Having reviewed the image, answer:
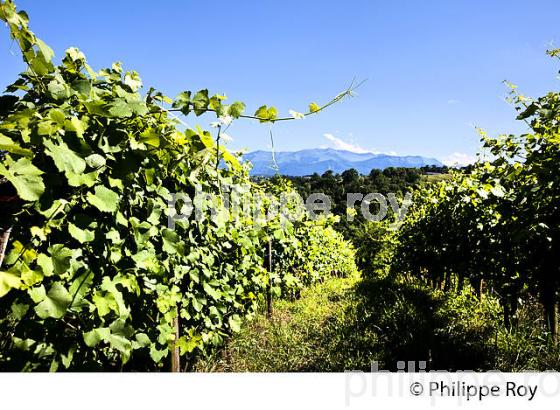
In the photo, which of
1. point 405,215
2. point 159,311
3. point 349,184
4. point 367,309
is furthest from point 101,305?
point 349,184

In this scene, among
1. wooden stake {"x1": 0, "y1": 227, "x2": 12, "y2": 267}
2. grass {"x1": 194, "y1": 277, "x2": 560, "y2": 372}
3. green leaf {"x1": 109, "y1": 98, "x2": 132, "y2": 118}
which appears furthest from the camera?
grass {"x1": 194, "y1": 277, "x2": 560, "y2": 372}

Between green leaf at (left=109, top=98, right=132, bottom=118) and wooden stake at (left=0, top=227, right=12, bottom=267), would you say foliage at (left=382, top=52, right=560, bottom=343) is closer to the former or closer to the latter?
green leaf at (left=109, top=98, right=132, bottom=118)

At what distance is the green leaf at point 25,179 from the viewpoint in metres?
1.10

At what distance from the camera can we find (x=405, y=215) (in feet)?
37.6

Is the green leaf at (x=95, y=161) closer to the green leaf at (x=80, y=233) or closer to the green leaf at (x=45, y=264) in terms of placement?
the green leaf at (x=80, y=233)

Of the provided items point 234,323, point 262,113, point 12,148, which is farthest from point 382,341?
point 12,148

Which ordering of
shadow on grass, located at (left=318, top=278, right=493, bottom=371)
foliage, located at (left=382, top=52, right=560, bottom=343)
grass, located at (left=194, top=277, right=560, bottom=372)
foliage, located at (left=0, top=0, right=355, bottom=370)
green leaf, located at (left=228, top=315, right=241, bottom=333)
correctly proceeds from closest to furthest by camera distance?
foliage, located at (left=0, top=0, right=355, bottom=370), foliage, located at (left=382, top=52, right=560, bottom=343), green leaf, located at (left=228, top=315, right=241, bottom=333), grass, located at (left=194, top=277, right=560, bottom=372), shadow on grass, located at (left=318, top=278, right=493, bottom=371)

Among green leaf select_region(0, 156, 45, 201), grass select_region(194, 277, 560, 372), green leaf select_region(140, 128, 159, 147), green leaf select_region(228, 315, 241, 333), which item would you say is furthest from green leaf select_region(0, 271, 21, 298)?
green leaf select_region(228, 315, 241, 333)

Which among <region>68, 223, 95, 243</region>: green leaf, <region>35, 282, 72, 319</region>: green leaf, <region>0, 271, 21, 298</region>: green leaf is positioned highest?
<region>68, 223, 95, 243</region>: green leaf

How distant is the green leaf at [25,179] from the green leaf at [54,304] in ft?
1.18

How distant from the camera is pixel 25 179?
3.71ft

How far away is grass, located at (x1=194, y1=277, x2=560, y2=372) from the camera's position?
378 centimetres
